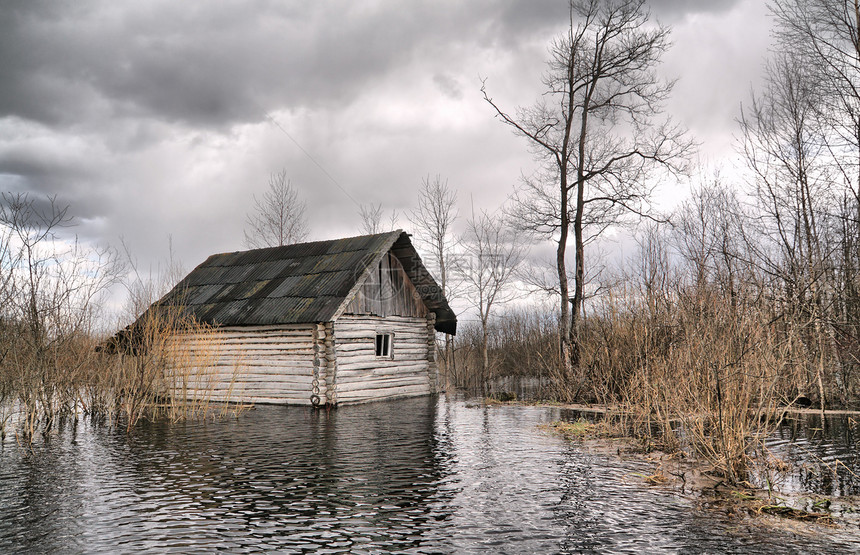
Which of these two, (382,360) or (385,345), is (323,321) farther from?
(385,345)

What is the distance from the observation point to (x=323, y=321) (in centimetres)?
1648

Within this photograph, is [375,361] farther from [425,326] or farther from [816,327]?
[816,327]

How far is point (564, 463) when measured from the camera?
351 inches

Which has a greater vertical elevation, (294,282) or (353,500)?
(294,282)

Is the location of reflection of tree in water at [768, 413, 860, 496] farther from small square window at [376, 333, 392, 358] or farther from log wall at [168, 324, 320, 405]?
small square window at [376, 333, 392, 358]

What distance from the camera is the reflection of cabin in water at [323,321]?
1748cm

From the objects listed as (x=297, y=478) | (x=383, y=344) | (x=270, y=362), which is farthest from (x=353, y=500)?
(x=383, y=344)

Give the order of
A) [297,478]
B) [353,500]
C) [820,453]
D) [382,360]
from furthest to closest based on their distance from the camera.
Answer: [382,360] → [820,453] → [297,478] → [353,500]

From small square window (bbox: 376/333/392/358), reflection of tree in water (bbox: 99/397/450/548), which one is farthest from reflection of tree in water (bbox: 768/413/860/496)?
small square window (bbox: 376/333/392/358)

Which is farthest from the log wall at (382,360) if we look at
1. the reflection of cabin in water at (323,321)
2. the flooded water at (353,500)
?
the flooded water at (353,500)

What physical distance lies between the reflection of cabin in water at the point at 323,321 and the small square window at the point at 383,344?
0.04 m

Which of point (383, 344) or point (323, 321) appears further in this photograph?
point (383, 344)

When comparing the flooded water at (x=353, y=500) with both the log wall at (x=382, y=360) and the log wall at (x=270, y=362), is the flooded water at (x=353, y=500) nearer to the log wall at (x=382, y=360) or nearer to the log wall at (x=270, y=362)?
the log wall at (x=270, y=362)

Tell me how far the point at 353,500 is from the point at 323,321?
10.0m
